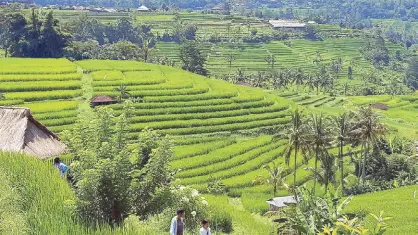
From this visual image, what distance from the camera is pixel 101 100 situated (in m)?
40.8

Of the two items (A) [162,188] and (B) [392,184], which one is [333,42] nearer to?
(B) [392,184]

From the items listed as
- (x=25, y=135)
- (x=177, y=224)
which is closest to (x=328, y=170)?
(x=25, y=135)

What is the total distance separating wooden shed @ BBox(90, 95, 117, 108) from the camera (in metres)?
40.3

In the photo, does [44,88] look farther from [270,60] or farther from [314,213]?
[270,60]

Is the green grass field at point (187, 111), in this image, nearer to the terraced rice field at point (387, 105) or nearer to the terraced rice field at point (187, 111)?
the terraced rice field at point (187, 111)

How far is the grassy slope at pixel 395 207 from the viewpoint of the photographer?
2492cm

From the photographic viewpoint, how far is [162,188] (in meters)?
12.3

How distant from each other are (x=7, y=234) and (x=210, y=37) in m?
104

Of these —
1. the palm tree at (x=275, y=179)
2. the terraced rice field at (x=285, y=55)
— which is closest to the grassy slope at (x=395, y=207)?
the palm tree at (x=275, y=179)

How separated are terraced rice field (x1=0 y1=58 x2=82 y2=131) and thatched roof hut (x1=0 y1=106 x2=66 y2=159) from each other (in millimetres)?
14773

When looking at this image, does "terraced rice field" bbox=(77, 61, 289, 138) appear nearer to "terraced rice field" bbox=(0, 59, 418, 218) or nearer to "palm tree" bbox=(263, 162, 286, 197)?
"terraced rice field" bbox=(0, 59, 418, 218)

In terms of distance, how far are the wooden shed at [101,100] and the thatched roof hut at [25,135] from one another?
19.6m

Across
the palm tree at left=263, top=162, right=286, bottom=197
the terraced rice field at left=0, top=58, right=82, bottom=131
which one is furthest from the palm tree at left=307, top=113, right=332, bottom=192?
the terraced rice field at left=0, top=58, right=82, bottom=131

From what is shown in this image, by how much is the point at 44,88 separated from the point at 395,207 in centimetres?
2894
